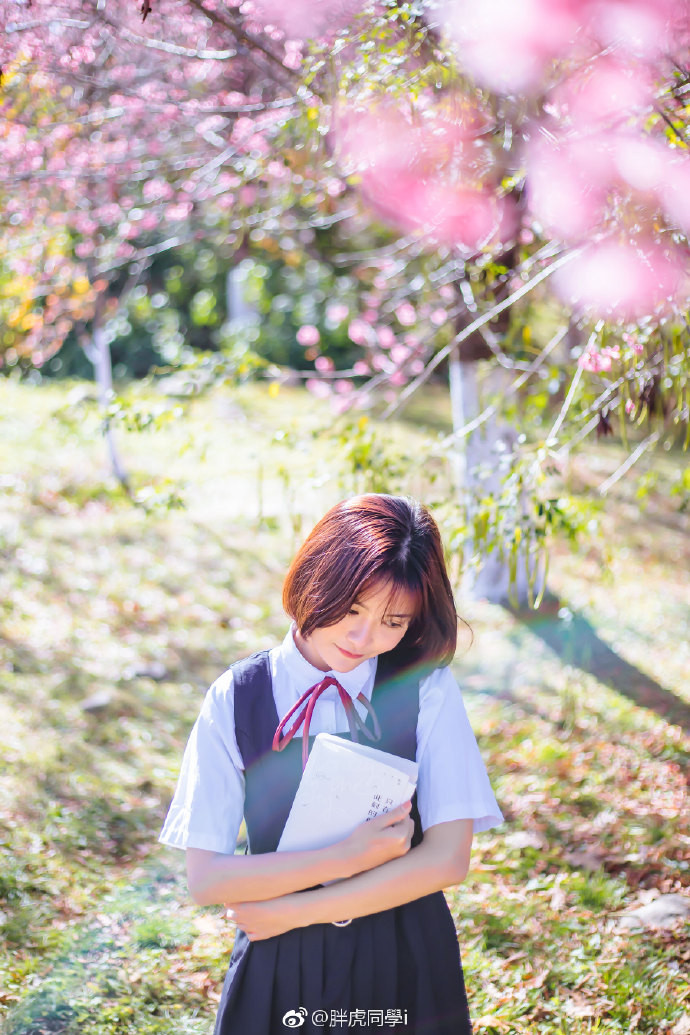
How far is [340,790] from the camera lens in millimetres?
Result: 1428

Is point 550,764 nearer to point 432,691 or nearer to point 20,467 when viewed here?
point 432,691

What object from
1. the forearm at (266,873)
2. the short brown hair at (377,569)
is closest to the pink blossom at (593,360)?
the short brown hair at (377,569)

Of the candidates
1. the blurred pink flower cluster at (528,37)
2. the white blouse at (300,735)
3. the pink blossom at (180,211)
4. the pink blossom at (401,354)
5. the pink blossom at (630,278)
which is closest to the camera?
the white blouse at (300,735)

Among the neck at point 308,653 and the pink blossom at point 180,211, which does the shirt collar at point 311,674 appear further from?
the pink blossom at point 180,211

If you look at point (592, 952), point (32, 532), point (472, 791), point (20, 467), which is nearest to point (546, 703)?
point (592, 952)

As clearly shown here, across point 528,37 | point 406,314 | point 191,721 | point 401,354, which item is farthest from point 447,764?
point 406,314

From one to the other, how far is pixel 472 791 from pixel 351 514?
509 mm

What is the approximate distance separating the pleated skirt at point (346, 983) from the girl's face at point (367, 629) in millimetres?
463

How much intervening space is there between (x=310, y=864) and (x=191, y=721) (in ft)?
9.65

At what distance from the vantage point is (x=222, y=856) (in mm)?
1478

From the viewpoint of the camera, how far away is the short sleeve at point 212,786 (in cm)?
150

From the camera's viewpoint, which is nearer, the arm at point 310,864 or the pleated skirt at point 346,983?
the arm at point 310,864

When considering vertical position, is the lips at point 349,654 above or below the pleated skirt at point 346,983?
above

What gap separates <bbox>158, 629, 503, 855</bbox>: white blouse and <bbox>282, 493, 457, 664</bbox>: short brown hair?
0.24ft
